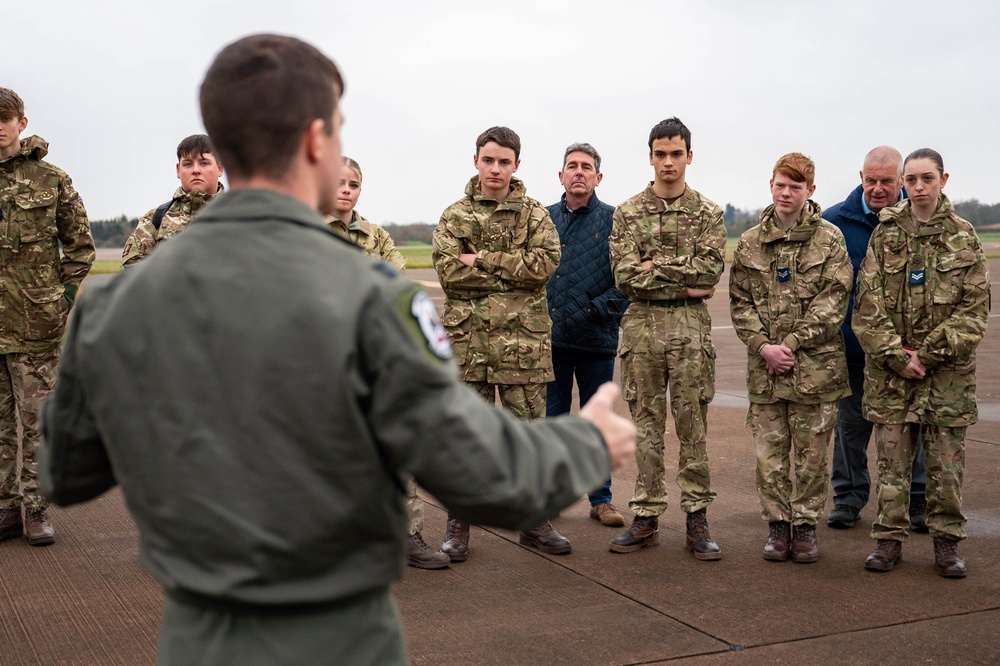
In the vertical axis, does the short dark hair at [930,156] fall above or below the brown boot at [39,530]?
above

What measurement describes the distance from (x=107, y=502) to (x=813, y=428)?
428 centimetres

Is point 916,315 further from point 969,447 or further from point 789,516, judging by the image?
point 969,447

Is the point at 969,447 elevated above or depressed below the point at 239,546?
below

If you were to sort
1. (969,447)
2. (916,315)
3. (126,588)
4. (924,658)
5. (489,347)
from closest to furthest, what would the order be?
(924,658)
(126,588)
(916,315)
(489,347)
(969,447)

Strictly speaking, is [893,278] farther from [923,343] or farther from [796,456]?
[796,456]

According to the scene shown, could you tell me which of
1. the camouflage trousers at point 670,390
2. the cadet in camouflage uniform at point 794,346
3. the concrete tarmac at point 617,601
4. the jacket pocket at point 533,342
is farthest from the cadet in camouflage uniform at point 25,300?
the cadet in camouflage uniform at point 794,346

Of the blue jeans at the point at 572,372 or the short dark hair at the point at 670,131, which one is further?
the blue jeans at the point at 572,372

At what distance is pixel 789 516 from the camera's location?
5.55 meters

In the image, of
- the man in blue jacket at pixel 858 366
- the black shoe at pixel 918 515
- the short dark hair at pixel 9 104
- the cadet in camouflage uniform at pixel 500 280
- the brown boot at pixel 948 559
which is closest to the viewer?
the brown boot at pixel 948 559

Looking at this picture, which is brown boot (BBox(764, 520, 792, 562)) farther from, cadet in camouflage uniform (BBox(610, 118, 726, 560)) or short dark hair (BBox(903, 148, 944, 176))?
short dark hair (BBox(903, 148, 944, 176))

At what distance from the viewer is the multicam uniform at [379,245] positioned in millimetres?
5340

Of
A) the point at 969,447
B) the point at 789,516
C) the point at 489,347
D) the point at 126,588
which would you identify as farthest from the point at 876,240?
the point at 126,588

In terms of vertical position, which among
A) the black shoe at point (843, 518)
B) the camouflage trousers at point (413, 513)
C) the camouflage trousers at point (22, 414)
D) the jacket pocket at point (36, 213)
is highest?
the jacket pocket at point (36, 213)

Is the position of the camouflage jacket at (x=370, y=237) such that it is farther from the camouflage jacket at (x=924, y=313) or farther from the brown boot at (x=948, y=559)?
the brown boot at (x=948, y=559)
